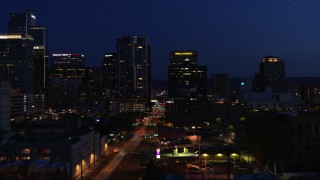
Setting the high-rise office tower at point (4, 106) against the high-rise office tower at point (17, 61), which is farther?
the high-rise office tower at point (17, 61)

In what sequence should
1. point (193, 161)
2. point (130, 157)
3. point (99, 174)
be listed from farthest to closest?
point (130, 157)
point (193, 161)
point (99, 174)

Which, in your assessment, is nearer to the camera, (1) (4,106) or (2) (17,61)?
(1) (4,106)

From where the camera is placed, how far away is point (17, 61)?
518ft

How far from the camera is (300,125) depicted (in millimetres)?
45688

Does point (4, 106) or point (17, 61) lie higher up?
point (17, 61)

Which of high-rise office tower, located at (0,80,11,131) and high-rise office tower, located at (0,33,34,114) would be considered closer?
high-rise office tower, located at (0,80,11,131)

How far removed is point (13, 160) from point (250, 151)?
2506 cm

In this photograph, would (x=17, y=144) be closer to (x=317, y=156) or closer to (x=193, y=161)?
(x=193, y=161)

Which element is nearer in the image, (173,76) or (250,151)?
(250,151)

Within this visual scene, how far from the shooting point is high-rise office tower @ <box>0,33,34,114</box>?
157125mm

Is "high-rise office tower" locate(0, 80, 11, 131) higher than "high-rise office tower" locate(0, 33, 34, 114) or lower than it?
lower

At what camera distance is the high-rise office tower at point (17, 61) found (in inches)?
6186

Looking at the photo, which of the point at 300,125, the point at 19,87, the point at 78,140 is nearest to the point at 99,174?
the point at 78,140

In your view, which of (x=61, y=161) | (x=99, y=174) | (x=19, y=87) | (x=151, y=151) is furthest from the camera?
(x=19, y=87)
